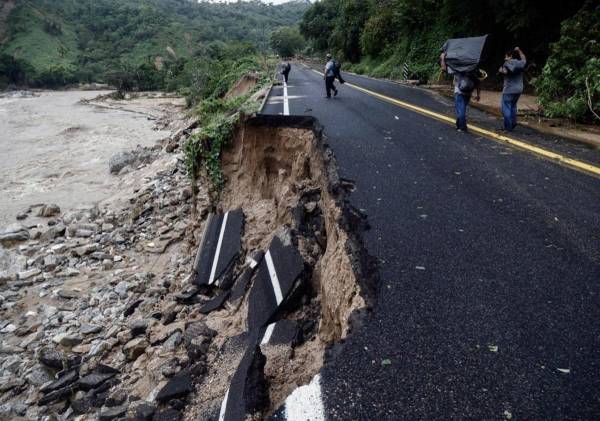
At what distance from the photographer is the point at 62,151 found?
22.2 metres

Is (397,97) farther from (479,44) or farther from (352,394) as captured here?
(352,394)

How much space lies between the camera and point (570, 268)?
129 inches

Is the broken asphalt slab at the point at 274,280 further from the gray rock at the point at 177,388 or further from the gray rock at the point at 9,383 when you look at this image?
the gray rock at the point at 9,383

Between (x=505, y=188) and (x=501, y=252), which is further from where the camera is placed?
(x=505, y=188)

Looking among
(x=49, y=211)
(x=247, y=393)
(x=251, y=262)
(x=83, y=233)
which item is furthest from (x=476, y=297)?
(x=49, y=211)

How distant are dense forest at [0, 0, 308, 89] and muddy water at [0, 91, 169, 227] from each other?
1755cm

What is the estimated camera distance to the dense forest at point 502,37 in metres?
9.62

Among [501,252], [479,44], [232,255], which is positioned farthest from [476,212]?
[479,44]

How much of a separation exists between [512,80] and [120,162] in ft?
50.5

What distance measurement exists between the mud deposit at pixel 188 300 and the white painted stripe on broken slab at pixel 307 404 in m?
0.11

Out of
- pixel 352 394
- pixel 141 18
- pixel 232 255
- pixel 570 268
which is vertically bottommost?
pixel 232 255

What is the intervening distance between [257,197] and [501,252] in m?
4.73

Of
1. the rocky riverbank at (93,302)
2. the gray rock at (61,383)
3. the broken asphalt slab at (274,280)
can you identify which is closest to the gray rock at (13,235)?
the rocky riverbank at (93,302)

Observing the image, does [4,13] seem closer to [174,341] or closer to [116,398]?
[174,341]
